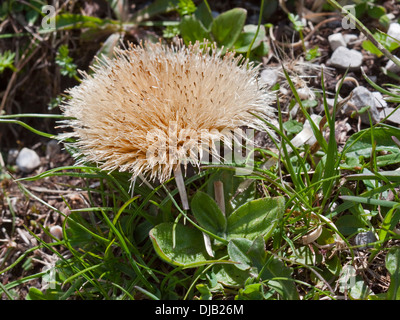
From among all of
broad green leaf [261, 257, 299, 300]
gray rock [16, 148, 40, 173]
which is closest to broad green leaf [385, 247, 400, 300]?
broad green leaf [261, 257, 299, 300]

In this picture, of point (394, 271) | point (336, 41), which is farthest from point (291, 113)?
point (394, 271)

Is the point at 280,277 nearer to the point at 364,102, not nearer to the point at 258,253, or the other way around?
the point at 258,253

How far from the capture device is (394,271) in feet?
4.66

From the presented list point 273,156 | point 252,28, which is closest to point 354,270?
point 273,156

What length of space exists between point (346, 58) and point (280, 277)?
1124 mm

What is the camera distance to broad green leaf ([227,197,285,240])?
1557mm

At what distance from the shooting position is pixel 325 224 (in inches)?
62.2

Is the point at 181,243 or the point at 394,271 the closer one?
the point at 394,271

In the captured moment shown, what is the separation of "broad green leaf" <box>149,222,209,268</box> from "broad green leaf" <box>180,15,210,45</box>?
3.26ft

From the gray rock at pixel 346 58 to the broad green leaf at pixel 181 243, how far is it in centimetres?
106

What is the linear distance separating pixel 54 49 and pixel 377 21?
5.54ft

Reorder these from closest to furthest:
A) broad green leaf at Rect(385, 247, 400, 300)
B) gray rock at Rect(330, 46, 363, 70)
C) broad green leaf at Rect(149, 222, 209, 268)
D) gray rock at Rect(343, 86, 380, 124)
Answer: broad green leaf at Rect(385, 247, 400, 300)
broad green leaf at Rect(149, 222, 209, 268)
gray rock at Rect(343, 86, 380, 124)
gray rock at Rect(330, 46, 363, 70)

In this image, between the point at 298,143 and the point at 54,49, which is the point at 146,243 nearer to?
the point at 298,143

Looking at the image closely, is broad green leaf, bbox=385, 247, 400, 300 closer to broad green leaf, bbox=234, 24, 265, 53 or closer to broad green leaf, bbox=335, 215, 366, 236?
broad green leaf, bbox=335, 215, 366, 236
